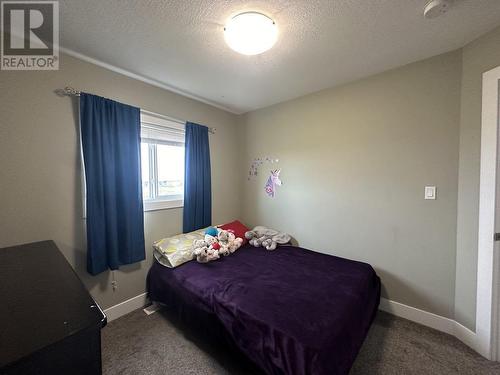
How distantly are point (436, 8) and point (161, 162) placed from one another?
2.69 metres

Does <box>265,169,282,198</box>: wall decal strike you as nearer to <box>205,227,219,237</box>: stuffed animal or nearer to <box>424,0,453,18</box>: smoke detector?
<box>205,227,219,237</box>: stuffed animal

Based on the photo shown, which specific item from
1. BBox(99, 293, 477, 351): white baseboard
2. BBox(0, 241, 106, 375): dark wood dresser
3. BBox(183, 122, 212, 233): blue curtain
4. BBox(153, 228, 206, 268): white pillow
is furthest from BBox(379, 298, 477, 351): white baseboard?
BBox(0, 241, 106, 375): dark wood dresser

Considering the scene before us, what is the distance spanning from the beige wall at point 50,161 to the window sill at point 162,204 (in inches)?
9.0

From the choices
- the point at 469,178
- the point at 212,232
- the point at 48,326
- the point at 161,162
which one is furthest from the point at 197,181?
the point at 469,178

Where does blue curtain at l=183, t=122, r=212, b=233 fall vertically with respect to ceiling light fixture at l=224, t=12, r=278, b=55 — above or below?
below

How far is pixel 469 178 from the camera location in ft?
5.61

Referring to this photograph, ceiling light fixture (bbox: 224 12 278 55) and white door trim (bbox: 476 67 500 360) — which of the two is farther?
white door trim (bbox: 476 67 500 360)

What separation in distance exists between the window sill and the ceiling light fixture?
5.85 ft

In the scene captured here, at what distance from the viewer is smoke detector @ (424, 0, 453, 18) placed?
4.17 feet

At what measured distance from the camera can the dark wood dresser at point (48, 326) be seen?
566 millimetres

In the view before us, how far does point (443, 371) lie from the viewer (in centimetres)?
148

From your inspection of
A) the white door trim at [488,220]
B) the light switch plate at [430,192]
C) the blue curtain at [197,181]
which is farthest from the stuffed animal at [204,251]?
the white door trim at [488,220]

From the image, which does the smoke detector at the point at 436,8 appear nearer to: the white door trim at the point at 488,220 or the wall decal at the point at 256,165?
the white door trim at the point at 488,220

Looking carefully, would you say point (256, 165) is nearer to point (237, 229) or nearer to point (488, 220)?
point (237, 229)
